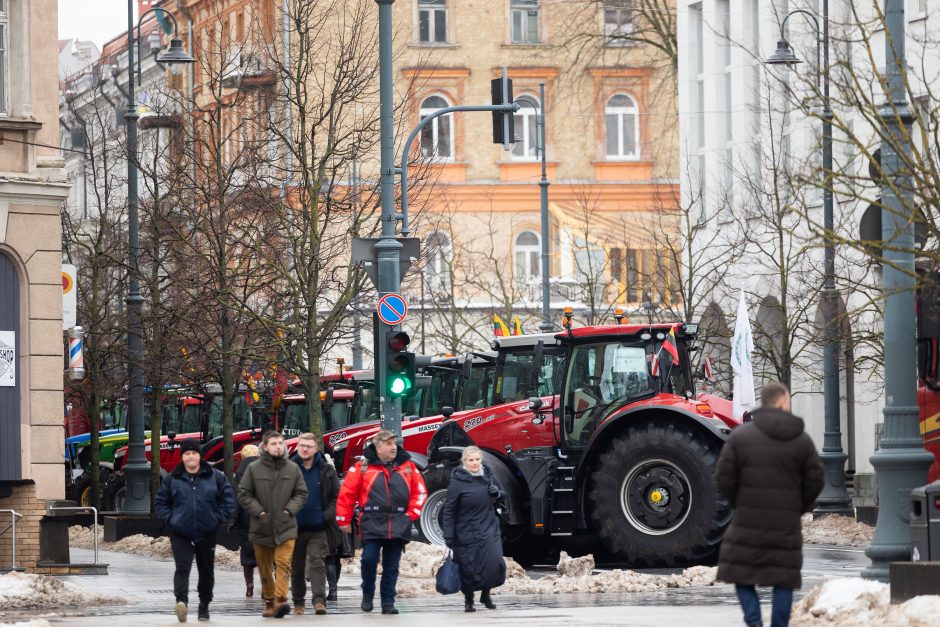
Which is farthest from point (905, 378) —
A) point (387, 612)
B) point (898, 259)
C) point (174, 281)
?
point (174, 281)

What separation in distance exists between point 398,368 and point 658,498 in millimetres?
3257

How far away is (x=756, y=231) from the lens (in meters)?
42.7

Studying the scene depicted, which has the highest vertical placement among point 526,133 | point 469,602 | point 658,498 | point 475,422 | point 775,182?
point 526,133

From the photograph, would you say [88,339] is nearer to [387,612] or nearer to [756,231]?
[756,231]

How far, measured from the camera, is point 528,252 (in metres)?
64.9

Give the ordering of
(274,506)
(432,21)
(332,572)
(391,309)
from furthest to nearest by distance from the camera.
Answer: (432,21)
(391,309)
(332,572)
(274,506)

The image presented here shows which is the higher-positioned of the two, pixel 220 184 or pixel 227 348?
pixel 220 184

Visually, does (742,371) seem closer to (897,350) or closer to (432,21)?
(897,350)

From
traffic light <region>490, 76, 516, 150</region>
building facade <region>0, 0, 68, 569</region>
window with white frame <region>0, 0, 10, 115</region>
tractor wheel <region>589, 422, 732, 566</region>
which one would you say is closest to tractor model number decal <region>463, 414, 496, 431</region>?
tractor wheel <region>589, 422, 732, 566</region>

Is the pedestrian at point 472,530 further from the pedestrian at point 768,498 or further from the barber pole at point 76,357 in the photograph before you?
the barber pole at point 76,357

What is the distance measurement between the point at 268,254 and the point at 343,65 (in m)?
3.35

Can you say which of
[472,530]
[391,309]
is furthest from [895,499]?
[391,309]

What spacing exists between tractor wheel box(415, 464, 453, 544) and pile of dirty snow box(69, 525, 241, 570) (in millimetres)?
3001

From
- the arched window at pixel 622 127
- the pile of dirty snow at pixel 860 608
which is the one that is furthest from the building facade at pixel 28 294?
the arched window at pixel 622 127
